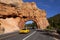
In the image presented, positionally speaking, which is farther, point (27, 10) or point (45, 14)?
point (45, 14)

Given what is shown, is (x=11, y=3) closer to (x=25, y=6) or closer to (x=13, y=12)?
(x=13, y=12)


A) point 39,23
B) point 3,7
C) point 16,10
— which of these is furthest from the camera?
point 39,23

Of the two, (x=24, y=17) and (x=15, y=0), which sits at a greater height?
(x=15, y=0)

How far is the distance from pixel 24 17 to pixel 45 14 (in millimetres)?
18341

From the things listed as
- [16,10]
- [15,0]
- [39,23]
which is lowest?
[39,23]

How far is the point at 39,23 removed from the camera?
99375 mm

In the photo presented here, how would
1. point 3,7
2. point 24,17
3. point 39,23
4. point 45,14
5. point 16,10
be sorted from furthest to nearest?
point 45,14
point 39,23
point 24,17
point 16,10
point 3,7

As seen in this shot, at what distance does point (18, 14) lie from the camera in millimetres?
88812

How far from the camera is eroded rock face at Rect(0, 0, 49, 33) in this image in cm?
7694

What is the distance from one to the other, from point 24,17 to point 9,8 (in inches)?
577

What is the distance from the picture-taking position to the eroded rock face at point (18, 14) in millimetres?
76938

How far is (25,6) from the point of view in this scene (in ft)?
311

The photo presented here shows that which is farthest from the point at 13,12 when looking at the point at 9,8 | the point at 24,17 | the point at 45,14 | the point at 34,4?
the point at 45,14

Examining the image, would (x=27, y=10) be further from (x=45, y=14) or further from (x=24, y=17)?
(x=45, y=14)
